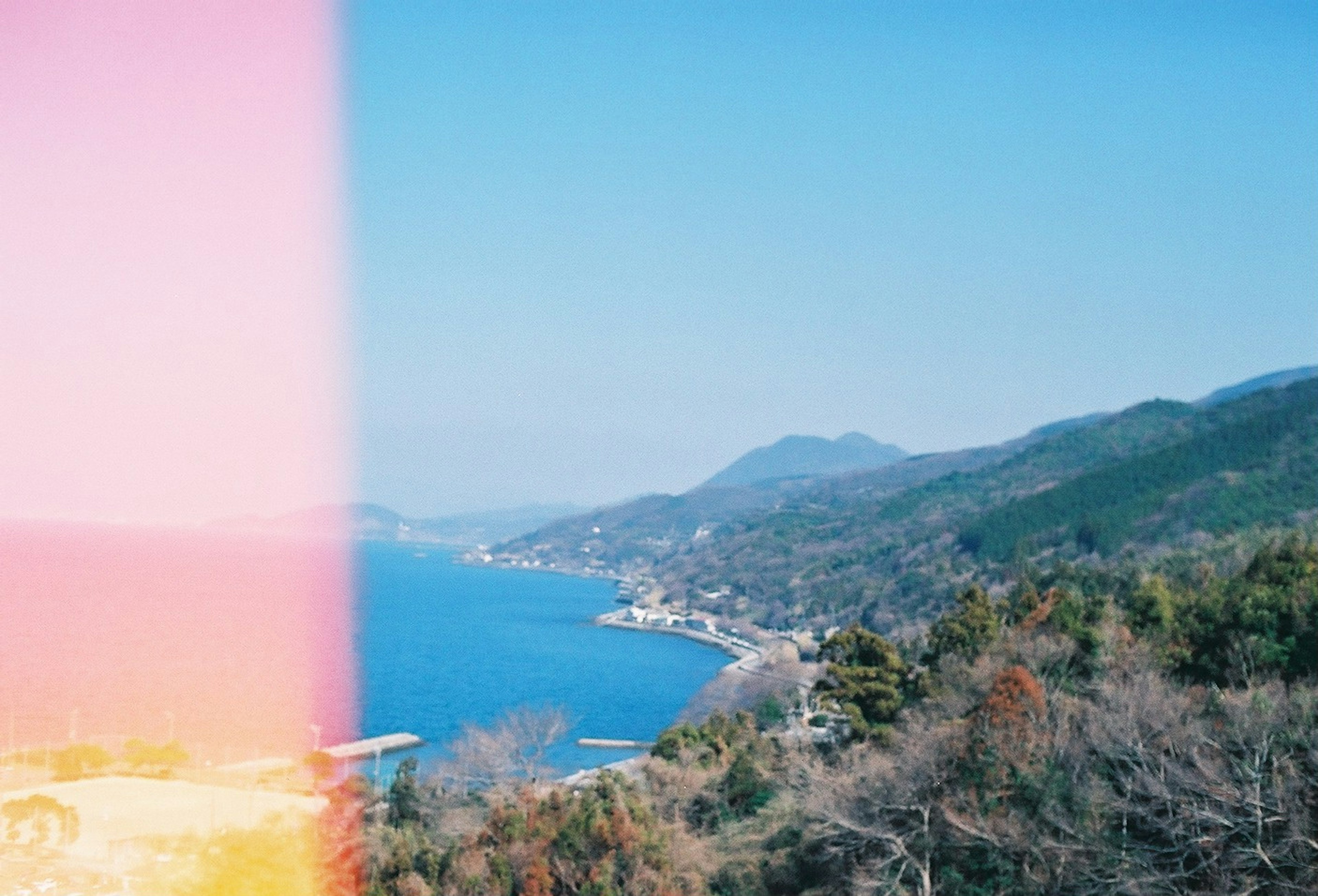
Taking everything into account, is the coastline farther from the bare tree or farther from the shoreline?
the bare tree

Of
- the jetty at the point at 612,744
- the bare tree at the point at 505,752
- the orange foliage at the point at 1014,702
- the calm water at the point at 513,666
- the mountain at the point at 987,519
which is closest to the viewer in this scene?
the orange foliage at the point at 1014,702

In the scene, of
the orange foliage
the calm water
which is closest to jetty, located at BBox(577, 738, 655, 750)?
the calm water

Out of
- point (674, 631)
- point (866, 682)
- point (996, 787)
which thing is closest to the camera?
point (996, 787)

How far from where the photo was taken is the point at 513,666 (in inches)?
1898

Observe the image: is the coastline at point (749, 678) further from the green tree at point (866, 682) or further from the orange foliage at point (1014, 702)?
the orange foliage at point (1014, 702)

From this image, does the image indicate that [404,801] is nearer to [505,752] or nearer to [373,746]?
[505,752]

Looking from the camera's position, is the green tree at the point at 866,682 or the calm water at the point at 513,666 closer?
the green tree at the point at 866,682

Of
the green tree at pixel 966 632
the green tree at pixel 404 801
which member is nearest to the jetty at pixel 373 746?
the green tree at pixel 404 801

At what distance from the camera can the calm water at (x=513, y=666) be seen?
3594 cm

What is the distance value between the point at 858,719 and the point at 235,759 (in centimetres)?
1688

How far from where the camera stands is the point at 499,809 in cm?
1324

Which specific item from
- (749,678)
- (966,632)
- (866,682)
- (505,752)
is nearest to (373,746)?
(505,752)

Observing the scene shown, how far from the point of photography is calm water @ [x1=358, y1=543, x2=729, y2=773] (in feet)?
118

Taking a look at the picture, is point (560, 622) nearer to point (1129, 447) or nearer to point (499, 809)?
point (1129, 447)
